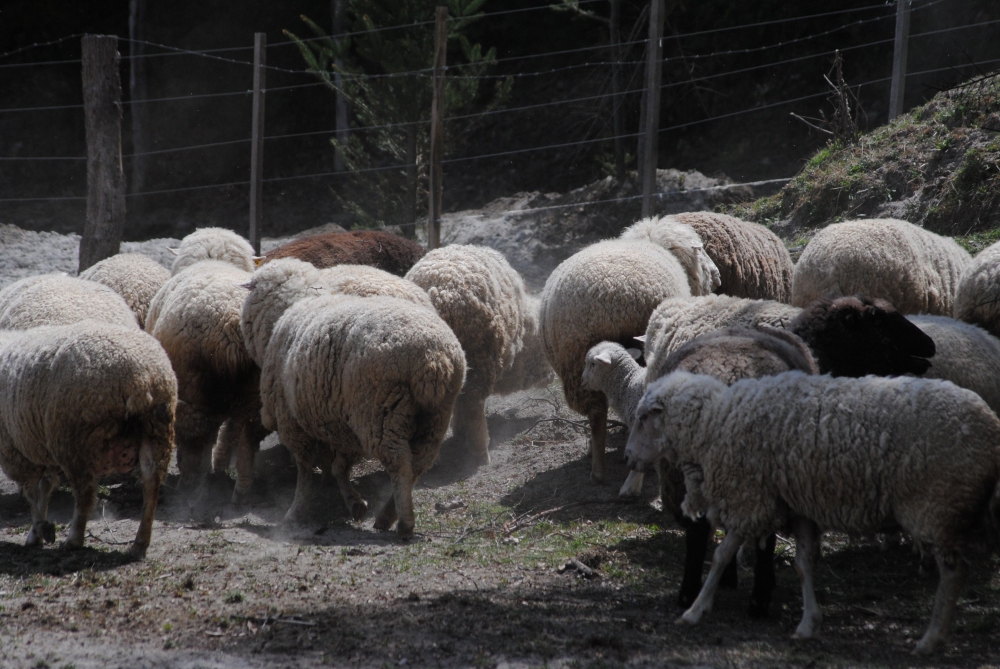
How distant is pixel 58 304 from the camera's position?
22.3 ft

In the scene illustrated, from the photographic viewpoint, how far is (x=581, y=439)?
7969mm

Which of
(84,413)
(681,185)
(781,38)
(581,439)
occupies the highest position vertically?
(781,38)

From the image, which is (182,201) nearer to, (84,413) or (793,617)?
(84,413)

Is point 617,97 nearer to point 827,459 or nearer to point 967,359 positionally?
point 967,359

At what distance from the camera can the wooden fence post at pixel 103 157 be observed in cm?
984

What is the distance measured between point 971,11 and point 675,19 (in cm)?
458

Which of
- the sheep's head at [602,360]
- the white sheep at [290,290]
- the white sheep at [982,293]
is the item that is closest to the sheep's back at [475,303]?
the white sheep at [290,290]

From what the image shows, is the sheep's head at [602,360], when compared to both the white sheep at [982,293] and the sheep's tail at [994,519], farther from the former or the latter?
the sheep's tail at [994,519]

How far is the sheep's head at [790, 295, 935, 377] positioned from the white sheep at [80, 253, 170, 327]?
223 inches

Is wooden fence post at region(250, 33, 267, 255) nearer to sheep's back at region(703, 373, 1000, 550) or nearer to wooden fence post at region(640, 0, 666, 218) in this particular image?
wooden fence post at region(640, 0, 666, 218)

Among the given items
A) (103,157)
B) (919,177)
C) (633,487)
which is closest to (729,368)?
(633,487)

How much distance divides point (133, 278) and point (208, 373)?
6.11ft

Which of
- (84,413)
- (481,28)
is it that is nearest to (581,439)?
(84,413)

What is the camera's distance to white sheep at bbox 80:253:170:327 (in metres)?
8.20
